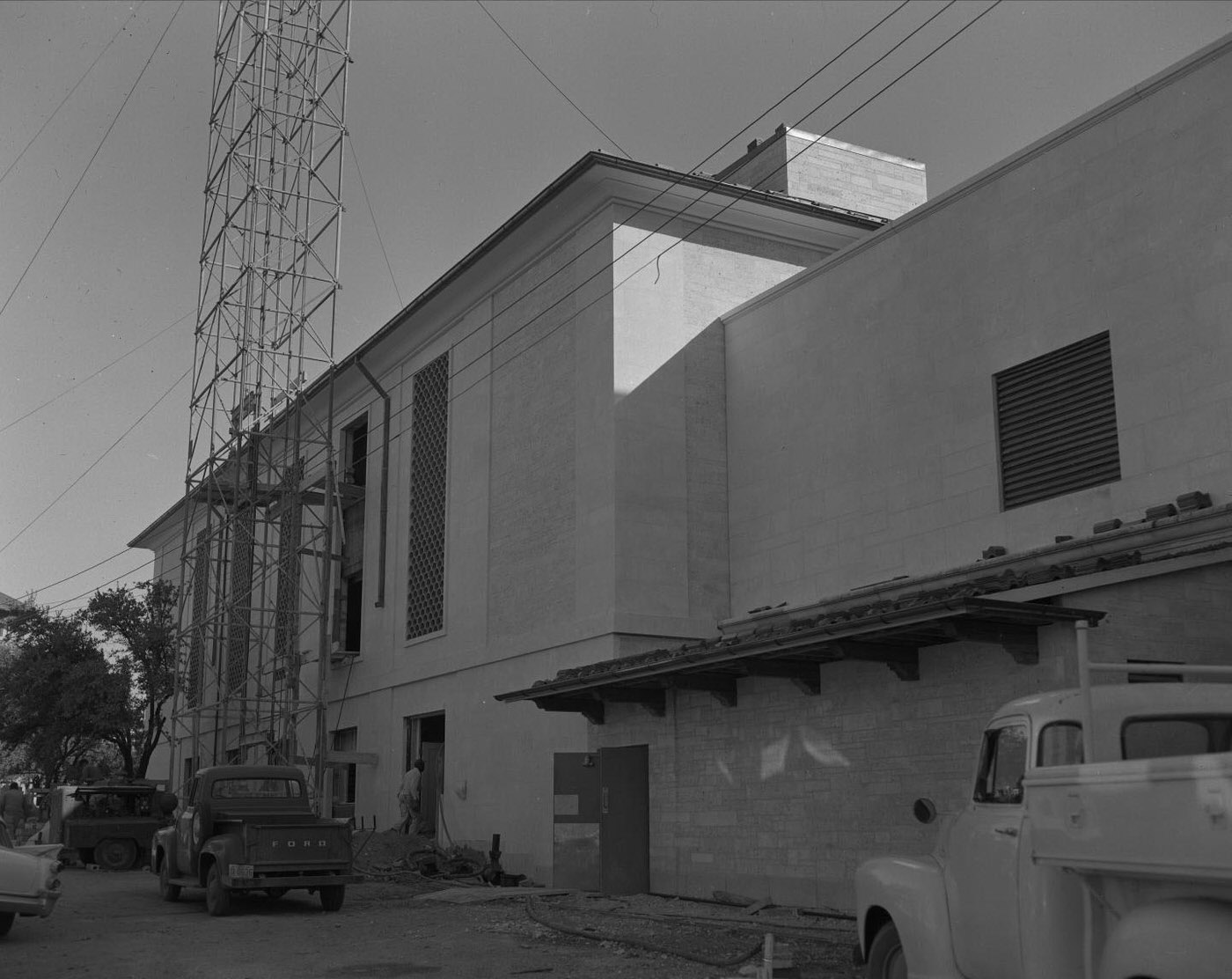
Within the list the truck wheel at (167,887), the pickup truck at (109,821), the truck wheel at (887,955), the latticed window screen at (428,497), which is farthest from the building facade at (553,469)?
the truck wheel at (887,955)

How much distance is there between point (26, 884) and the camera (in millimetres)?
12766

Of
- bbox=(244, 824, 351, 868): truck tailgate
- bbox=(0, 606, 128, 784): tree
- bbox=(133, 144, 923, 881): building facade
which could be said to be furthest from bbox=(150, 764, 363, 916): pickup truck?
bbox=(0, 606, 128, 784): tree

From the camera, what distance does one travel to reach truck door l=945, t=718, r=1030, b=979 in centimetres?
657

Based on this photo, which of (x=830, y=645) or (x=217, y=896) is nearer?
(x=830, y=645)

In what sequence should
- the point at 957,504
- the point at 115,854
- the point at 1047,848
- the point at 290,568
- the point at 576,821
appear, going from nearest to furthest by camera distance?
the point at 1047,848 → the point at 957,504 → the point at 576,821 → the point at 115,854 → the point at 290,568

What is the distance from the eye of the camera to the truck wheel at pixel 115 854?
25.1m

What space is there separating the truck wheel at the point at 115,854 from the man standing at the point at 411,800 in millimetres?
5423

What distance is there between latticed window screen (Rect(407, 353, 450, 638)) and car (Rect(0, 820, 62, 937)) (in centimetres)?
1356

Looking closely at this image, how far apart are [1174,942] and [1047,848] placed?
84 centimetres

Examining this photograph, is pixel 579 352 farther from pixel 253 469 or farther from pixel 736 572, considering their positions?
pixel 253 469

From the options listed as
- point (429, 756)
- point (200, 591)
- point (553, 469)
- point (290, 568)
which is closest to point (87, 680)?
A: point (200, 591)

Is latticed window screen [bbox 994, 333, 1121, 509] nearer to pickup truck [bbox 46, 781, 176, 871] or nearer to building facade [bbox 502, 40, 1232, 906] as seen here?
building facade [bbox 502, 40, 1232, 906]

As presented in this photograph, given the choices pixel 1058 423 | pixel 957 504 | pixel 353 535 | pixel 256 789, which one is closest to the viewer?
pixel 1058 423

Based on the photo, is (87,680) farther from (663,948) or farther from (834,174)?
(663,948)
